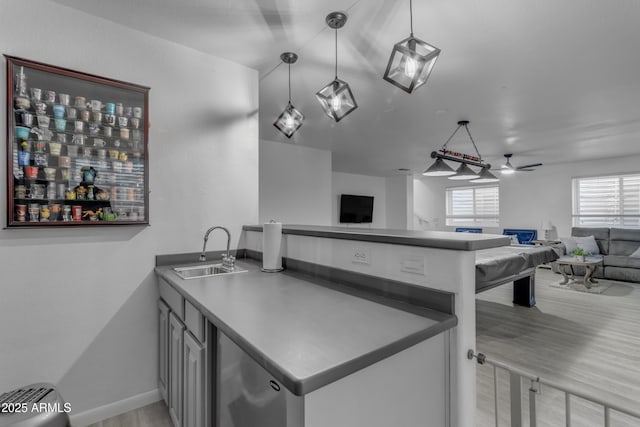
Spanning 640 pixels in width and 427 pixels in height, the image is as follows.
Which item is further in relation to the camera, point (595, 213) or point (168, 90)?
point (595, 213)

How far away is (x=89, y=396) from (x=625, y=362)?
409cm

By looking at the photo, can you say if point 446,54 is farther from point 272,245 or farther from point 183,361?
point 183,361

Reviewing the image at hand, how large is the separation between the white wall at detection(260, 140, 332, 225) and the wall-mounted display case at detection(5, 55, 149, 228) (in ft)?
9.68

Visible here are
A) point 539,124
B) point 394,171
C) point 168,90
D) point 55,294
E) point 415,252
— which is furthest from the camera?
point 394,171

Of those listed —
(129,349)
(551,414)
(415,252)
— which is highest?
(415,252)

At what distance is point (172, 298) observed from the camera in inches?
72.6

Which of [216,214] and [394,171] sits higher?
[394,171]

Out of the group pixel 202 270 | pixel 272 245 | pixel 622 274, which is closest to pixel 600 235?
pixel 622 274

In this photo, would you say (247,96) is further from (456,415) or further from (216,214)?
(456,415)

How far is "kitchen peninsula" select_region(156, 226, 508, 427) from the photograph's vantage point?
0.88m

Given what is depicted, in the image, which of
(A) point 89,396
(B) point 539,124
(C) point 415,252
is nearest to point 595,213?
(B) point 539,124

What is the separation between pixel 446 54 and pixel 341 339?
8.08ft

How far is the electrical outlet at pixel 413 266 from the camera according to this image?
1.31 m

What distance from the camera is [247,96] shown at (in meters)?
2.68
